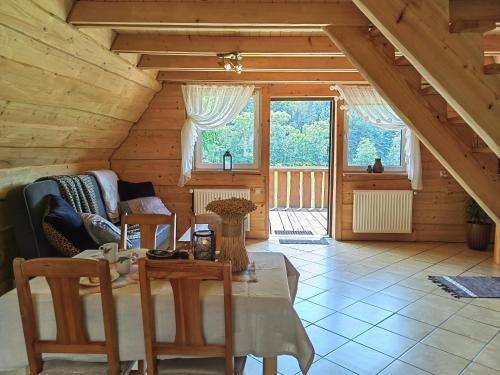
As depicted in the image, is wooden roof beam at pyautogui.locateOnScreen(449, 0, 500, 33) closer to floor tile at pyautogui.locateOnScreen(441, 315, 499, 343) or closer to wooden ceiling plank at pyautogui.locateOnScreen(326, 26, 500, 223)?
wooden ceiling plank at pyautogui.locateOnScreen(326, 26, 500, 223)

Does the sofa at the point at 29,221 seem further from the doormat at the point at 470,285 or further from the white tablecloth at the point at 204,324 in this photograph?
the doormat at the point at 470,285

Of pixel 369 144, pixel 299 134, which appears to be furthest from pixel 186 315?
pixel 299 134

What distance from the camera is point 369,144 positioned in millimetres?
5465

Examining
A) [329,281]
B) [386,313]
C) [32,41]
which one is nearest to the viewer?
[32,41]

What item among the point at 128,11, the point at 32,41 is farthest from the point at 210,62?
the point at 32,41

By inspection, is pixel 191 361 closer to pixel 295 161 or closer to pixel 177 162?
pixel 177 162

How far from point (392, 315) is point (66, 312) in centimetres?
251

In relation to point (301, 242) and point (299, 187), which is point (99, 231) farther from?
point (299, 187)

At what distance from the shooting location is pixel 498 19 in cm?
178

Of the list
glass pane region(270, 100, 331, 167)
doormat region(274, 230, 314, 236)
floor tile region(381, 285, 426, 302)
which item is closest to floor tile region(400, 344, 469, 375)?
floor tile region(381, 285, 426, 302)

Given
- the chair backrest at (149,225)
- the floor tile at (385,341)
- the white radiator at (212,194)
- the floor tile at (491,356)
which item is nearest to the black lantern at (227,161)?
the white radiator at (212,194)

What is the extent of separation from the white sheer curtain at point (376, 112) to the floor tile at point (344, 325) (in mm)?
Answer: 2817

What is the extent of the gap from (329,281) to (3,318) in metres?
2.94

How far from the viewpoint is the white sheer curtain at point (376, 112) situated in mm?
5141
